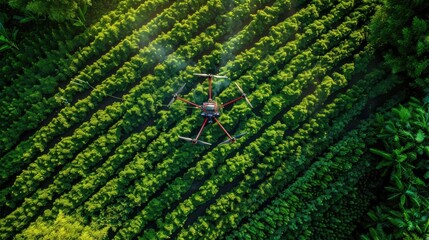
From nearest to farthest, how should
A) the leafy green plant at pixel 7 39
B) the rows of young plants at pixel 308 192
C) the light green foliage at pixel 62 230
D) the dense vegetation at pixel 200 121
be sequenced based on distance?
the light green foliage at pixel 62 230 → the leafy green plant at pixel 7 39 → the dense vegetation at pixel 200 121 → the rows of young plants at pixel 308 192

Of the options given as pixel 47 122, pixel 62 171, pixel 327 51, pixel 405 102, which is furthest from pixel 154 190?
pixel 405 102

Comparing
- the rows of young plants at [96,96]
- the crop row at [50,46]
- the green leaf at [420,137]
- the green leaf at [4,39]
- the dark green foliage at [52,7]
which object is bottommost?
the green leaf at [420,137]

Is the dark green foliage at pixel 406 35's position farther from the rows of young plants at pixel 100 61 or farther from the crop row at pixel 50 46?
the crop row at pixel 50 46

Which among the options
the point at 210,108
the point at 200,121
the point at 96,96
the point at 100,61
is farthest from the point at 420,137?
the point at 100,61

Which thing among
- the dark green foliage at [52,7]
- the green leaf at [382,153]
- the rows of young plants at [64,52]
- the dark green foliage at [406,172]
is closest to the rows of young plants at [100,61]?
the rows of young plants at [64,52]

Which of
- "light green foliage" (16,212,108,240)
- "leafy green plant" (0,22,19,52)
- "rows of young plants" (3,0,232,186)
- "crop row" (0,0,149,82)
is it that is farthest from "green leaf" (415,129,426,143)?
"leafy green plant" (0,22,19,52)

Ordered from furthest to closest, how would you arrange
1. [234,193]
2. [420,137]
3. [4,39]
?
[234,193], [4,39], [420,137]

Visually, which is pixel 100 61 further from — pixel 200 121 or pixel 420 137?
pixel 420 137

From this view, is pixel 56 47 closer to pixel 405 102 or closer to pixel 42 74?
pixel 42 74

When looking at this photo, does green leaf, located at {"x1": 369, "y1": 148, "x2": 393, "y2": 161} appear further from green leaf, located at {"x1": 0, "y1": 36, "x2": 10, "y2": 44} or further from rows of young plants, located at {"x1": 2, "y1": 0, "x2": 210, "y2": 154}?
green leaf, located at {"x1": 0, "y1": 36, "x2": 10, "y2": 44}
